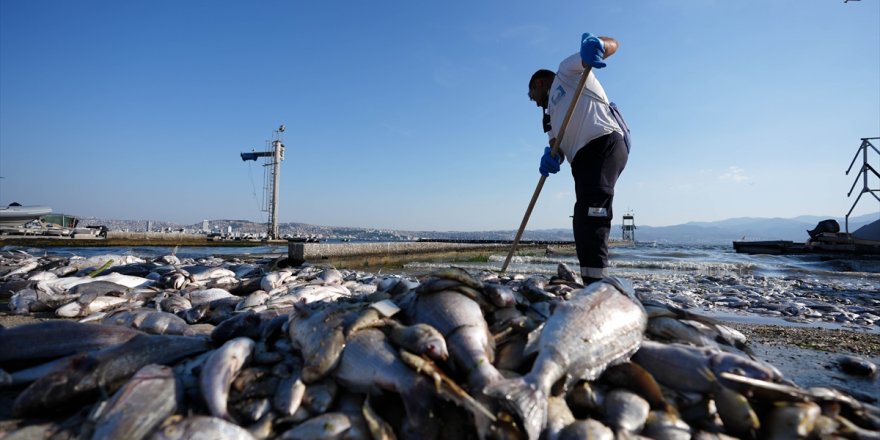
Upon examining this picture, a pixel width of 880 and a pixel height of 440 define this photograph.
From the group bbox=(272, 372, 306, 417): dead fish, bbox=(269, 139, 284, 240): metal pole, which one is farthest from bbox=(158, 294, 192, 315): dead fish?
bbox=(269, 139, 284, 240): metal pole

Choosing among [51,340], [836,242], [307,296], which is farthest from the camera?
[836,242]

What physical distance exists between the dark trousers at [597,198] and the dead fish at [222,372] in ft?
12.1

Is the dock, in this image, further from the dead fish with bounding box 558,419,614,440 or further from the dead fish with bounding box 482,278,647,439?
the dead fish with bounding box 558,419,614,440

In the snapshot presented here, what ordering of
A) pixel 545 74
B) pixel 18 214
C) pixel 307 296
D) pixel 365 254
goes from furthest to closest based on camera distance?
pixel 18 214 → pixel 365 254 → pixel 545 74 → pixel 307 296

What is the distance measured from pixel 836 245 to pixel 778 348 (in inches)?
998

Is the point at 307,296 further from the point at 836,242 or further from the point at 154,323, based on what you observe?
the point at 836,242

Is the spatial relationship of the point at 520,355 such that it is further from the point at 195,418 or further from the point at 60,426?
the point at 60,426

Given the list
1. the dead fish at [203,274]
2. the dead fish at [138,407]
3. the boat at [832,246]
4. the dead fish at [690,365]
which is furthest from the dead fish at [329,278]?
the boat at [832,246]

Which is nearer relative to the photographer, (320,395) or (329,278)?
(320,395)

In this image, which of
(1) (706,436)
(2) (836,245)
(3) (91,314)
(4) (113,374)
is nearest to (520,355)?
(1) (706,436)

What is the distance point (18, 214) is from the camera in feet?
87.9

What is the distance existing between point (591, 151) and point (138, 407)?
4615 millimetres

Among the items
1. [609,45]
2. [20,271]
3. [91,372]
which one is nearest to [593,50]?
[609,45]

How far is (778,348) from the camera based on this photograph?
3777mm
